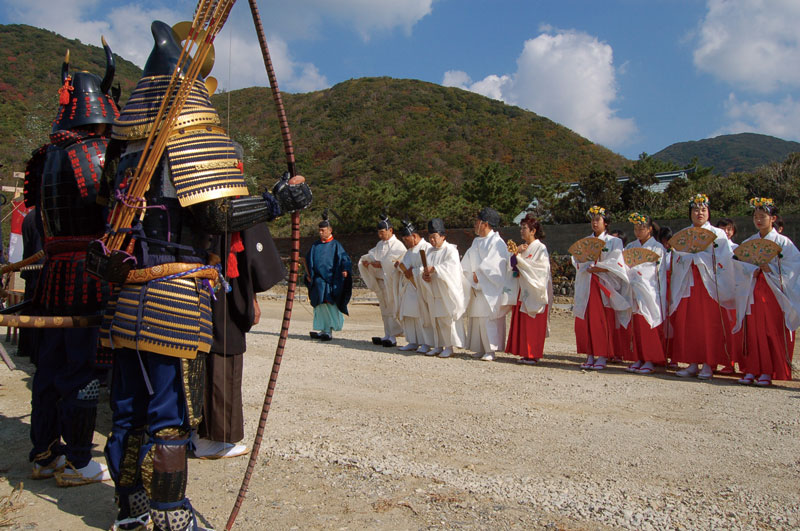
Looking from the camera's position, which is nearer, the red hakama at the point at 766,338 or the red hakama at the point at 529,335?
the red hakama at the point at 766,338

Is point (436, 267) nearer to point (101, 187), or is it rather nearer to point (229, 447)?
point (229, 447)

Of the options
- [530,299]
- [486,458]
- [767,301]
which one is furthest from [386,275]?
[486,458]

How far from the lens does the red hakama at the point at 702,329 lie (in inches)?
280

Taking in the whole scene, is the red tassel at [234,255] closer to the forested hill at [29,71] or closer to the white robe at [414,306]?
the white robe at [414,306]

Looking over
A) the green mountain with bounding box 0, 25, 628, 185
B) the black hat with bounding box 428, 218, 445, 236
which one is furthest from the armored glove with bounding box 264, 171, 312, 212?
the green mountain with bounding box 0, 25, 628, 185

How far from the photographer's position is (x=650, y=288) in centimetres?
755

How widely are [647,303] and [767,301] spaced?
131cm

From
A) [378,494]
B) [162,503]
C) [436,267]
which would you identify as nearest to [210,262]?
[162,503]

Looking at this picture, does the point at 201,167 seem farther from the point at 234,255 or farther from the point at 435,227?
the point at 435,227

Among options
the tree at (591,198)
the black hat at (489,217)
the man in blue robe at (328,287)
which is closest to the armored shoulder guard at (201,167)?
the black hat at (489,217)

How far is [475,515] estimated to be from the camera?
304 cm

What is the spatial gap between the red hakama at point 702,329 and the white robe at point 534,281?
66.6 inches

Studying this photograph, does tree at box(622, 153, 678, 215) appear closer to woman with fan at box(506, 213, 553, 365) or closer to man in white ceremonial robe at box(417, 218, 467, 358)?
woman with fan at box(506, 213, 553, 365)

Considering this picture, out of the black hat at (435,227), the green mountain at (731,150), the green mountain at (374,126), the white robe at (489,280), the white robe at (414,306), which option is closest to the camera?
the white robe at (489,280)
